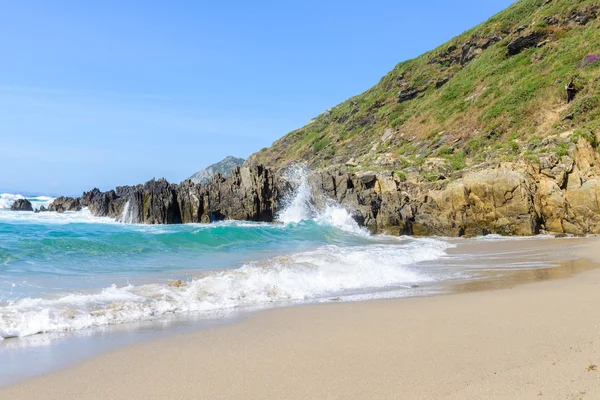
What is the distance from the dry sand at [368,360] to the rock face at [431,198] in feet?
43.0

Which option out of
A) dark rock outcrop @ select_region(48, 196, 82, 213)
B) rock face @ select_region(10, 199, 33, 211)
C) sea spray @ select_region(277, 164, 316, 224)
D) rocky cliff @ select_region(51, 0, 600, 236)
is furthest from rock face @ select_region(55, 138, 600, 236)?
rock face @ select_region(10, 199, 33, 211)

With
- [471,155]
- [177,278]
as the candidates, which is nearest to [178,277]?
[177,278]

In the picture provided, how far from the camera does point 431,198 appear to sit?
825 inches

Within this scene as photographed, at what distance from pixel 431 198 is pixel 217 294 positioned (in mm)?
15229

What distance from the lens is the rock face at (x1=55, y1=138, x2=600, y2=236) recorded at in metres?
18.0

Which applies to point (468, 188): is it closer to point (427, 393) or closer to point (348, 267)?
point (348, 267)

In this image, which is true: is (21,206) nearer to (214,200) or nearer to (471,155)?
(214,200)

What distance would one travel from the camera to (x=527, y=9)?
157 feet

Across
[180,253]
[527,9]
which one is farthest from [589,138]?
[527,9]

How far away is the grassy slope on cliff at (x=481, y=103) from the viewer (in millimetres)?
26367

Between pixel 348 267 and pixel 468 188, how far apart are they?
11010 mm

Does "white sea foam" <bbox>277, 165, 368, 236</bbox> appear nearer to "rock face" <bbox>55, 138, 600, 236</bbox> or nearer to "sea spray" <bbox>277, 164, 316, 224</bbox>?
"sea spray" <bbox>277, 164, 316, 224</bbox>

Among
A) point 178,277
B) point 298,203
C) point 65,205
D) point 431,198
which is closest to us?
point 178,277

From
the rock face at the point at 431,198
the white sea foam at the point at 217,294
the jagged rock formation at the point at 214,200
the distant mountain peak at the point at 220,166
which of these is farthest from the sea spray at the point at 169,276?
the distant mountain peak at the point at 220,166
